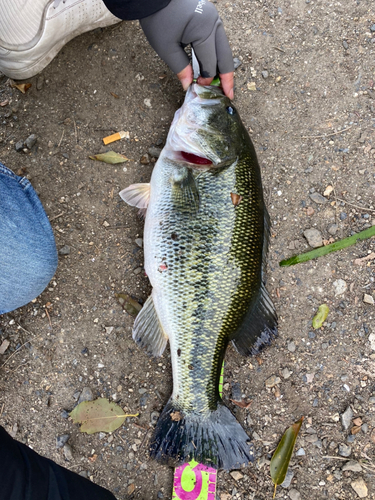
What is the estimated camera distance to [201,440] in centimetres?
222

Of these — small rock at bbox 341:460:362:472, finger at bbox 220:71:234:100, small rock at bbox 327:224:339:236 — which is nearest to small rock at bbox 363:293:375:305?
small rock at bbox 327:224:339:236

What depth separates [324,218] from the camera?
2.57m

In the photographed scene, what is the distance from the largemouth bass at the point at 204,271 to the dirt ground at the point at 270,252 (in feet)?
0.87

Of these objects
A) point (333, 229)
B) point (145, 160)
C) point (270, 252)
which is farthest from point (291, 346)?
point (145, 160)

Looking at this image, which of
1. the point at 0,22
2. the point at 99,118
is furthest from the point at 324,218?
the point at 0,22

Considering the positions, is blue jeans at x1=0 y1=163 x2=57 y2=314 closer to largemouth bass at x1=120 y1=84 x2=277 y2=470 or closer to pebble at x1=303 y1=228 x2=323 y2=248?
largemouth bass at x1=120 y1=84 x2=277 y2=470

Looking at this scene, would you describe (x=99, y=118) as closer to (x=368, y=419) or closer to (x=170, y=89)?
(x=170, y=89)

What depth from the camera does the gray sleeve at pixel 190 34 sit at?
6.96 feet

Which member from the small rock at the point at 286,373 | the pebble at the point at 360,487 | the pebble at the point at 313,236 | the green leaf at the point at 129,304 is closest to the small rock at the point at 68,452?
the green leaf at the point at 129,304

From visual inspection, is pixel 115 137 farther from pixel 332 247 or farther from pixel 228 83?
pixel 332 247

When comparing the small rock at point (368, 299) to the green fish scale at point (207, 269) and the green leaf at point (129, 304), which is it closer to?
the green fish scale at point (207, 269)

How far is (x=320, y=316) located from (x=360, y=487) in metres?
1.14

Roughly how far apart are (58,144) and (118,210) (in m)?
0.63

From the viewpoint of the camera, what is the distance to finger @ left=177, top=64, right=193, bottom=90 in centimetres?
233
